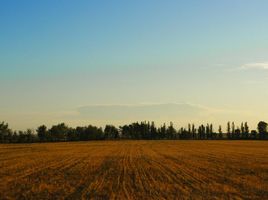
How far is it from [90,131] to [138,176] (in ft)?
556

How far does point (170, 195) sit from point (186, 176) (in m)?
6.70

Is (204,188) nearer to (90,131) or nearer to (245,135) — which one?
(90,131)

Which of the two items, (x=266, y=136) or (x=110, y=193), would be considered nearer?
(x=110, y=193)

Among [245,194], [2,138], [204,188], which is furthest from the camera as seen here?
[2,138]

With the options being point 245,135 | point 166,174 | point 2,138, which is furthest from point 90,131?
point 166,174

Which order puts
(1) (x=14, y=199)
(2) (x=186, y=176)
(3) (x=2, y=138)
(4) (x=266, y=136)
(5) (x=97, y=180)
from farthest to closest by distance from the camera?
1. (4) (x=266, y=136)
2. (3) (x=2, y=138)
3. (2) (x=186, y=176)
4. (5) (x=97, y=180)
5. (1) (x=14, y=199)

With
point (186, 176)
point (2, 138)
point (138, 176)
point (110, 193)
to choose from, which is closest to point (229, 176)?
point (186, 176)

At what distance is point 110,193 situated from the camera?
625 inches

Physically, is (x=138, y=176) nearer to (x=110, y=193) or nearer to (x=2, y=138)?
(x=110, y=193)

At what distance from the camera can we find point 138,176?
864 inches

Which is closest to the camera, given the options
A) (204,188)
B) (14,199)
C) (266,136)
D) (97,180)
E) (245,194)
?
(14,199)

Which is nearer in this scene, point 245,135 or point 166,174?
point 166,174

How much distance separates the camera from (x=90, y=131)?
190 metres

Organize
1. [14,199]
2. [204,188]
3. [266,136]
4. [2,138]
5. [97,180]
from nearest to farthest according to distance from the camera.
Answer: [14,199] → [204,188] → [97,180] → [2,138] → [266,136]
